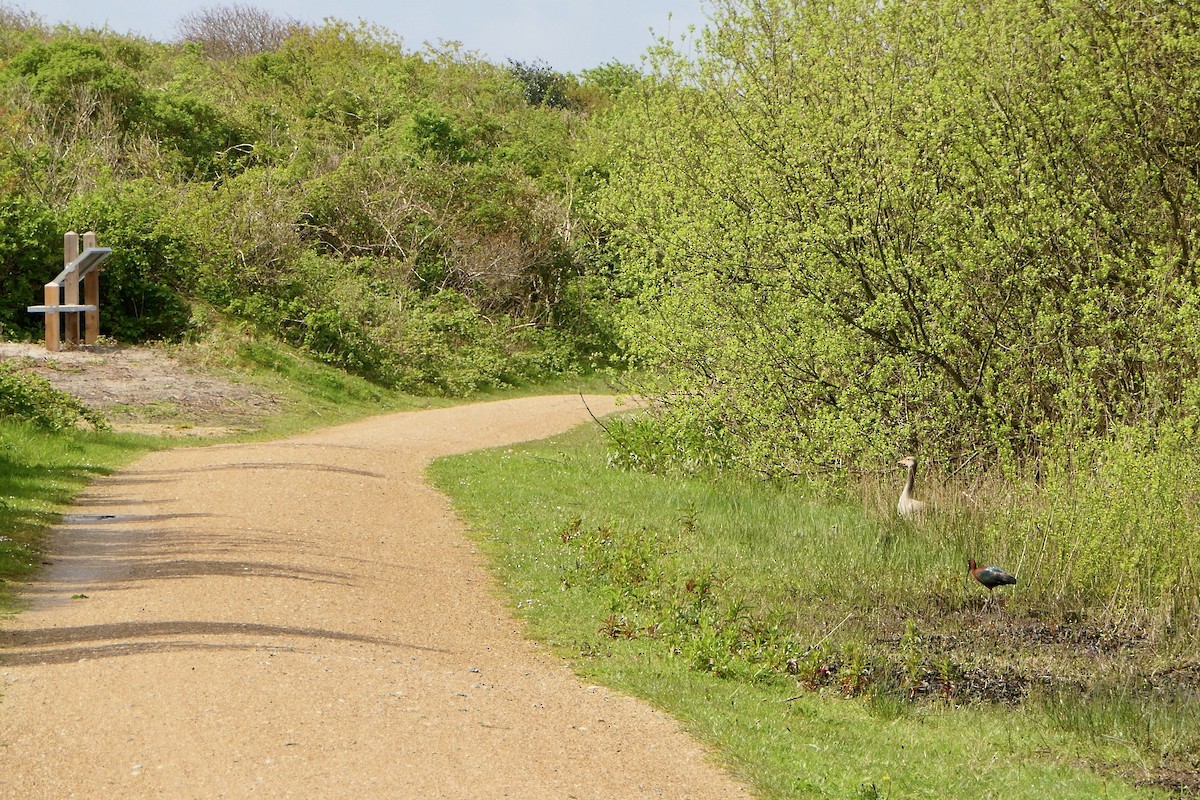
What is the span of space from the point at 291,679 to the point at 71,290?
20196 mm

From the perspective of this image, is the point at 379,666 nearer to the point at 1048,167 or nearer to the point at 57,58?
the point at 1048,167

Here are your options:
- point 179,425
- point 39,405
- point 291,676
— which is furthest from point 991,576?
point 179,425

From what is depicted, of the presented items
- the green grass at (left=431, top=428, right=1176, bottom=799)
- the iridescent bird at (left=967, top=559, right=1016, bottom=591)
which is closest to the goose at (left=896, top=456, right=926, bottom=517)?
the green grass at (left=431, top=428, right=1176, bottom=799)

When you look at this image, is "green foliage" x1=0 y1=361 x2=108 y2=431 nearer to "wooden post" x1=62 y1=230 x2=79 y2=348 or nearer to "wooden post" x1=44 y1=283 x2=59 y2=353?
"wooden post" x1=44 y1=283 x2=59 y2=353

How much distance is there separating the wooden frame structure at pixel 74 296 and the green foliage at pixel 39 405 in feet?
14.6

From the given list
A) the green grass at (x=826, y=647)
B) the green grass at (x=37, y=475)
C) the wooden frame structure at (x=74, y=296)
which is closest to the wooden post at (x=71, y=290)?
the wooden frame structure at (x=74, y=296)

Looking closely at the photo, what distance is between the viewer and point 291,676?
8.24m

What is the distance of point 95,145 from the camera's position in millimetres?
34781

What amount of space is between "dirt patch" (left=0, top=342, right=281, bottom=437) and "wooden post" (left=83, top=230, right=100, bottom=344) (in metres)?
0.30

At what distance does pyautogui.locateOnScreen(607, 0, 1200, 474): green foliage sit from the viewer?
1523cm

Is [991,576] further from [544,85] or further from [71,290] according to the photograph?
[544,85]

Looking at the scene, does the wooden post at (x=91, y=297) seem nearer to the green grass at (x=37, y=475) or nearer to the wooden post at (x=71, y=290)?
the wooden post at (x=71, y=290)

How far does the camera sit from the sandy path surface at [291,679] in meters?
6.73

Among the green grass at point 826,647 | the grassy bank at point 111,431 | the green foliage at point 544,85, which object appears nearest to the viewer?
the green grass at point 826,647
